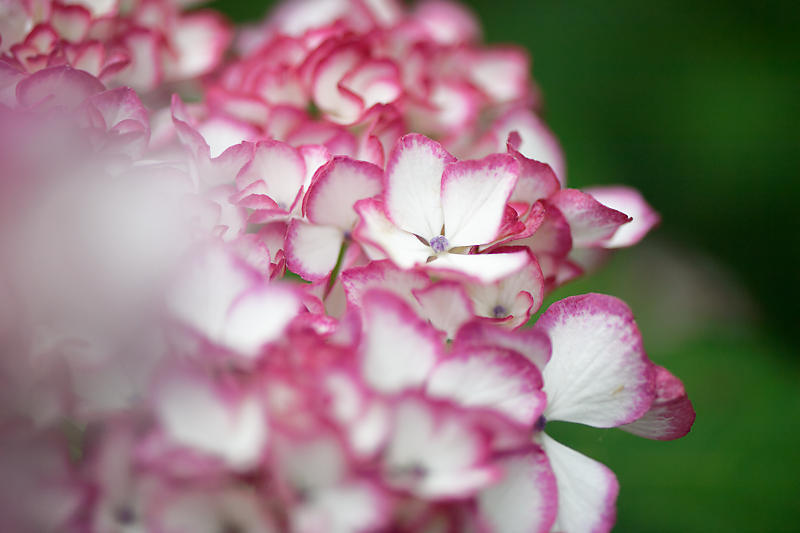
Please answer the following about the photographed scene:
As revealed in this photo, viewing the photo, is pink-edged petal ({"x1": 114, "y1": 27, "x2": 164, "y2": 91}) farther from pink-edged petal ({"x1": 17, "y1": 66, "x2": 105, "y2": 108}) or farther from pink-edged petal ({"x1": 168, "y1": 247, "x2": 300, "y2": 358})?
pink-edged petal ({"x1": 168, "y1": 247, "x2": 300, "y2": 358})

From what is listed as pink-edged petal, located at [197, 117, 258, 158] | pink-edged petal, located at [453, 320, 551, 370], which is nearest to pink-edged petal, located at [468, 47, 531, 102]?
pink-edged petal, located at [197, 117, 258, 158]

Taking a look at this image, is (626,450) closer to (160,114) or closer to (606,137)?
(160,114)

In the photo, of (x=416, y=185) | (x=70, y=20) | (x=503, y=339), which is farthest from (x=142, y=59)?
(x=503, y=339)

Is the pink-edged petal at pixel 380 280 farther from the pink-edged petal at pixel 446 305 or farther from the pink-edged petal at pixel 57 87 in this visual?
the pink-edged petal at pixel 57 87

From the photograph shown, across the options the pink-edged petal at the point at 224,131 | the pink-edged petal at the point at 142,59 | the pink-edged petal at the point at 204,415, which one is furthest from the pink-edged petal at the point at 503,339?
the pink-edged petal at the point at 142,59

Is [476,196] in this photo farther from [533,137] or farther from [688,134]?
[688,134]
